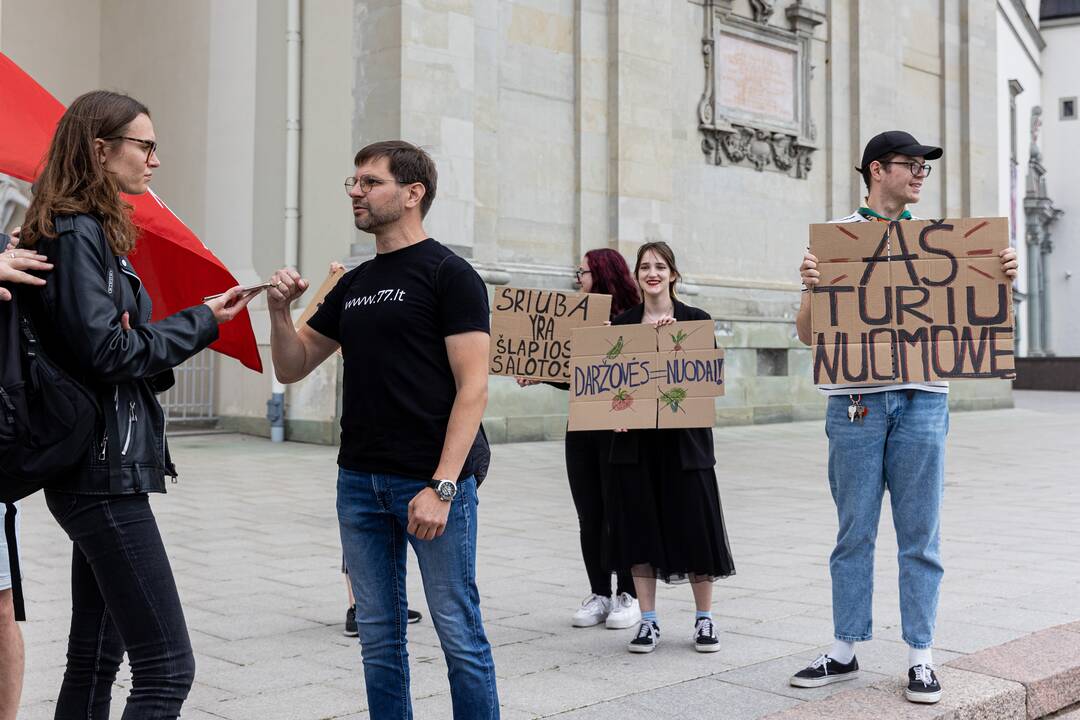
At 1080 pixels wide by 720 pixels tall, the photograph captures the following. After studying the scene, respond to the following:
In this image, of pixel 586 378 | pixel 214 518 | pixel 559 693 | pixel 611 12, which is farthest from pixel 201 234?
pixel 559 693

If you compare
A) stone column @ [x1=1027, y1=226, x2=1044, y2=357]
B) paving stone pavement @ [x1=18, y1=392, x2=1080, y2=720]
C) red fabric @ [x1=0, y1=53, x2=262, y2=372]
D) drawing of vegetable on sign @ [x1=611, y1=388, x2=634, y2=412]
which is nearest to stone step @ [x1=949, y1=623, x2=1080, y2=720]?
paving stone pavement @ [x1=18, y1=392, x2=1080, y2=720]

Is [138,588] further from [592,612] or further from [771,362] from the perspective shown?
[771,362]

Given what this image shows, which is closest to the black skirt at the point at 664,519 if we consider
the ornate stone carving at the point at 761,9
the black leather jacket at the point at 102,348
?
the black leather jacket at the point at 102,348

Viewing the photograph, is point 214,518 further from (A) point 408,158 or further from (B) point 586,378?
(A) point 408,158

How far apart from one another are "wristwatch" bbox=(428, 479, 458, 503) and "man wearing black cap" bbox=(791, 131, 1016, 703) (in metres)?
1.81

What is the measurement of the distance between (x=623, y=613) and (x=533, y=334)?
5.08 feet

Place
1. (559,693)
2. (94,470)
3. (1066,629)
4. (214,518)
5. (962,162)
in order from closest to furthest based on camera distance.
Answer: (94,470), (559,693), (1066,629), (214,518), (962,162)

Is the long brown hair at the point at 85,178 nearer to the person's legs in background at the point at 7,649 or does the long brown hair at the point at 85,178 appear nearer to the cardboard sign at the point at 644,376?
the person's legs in background at the point at 7,649

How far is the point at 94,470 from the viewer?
275 cm

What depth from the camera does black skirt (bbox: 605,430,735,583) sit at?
17.2ft

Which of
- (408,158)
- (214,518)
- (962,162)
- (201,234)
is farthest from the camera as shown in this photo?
(962,162)

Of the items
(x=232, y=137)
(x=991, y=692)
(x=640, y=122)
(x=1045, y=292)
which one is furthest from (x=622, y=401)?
(x=1045, y=292)

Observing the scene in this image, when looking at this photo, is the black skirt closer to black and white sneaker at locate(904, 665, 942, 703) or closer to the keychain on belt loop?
the keychain on belt loop

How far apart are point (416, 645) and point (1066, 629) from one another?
9.05 ft
